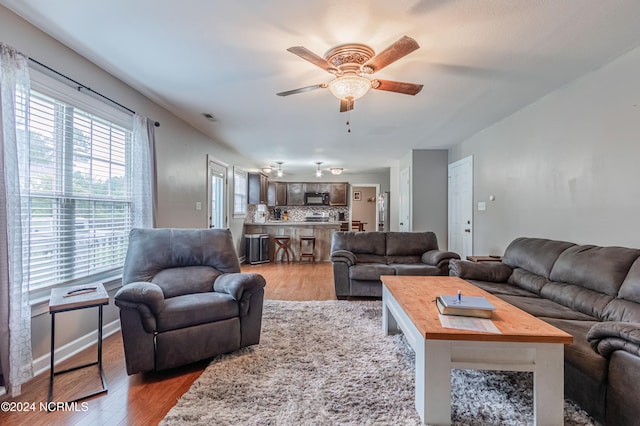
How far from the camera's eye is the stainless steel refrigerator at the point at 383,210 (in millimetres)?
9398

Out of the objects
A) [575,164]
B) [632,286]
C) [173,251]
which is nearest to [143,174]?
[173,251]

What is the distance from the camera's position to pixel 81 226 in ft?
8.38

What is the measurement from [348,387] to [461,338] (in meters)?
0.83

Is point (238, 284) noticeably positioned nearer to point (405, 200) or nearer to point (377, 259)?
point (377, 259)

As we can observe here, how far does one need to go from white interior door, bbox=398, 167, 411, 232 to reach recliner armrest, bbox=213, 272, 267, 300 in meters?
4.61

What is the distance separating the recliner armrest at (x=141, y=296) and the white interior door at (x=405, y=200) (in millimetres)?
5261

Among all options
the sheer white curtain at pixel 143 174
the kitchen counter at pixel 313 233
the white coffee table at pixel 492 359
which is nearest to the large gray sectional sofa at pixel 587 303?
the white coffee table at pixel 492 359

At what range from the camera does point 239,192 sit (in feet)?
23.6

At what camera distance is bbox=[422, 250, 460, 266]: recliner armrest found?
13.1 feet

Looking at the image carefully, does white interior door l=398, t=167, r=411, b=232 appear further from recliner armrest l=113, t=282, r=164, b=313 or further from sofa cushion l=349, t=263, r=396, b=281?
recliner armrest l=113, t=282, r=164, b=313

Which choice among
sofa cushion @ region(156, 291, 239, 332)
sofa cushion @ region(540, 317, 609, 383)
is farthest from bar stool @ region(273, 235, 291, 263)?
sofa cushion @ region(540, 317, 609, 383)

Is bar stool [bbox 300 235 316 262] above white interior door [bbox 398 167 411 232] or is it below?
below

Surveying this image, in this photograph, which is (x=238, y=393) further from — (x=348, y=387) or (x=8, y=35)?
(x=8, y=35)

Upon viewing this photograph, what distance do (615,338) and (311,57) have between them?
2.36 m
